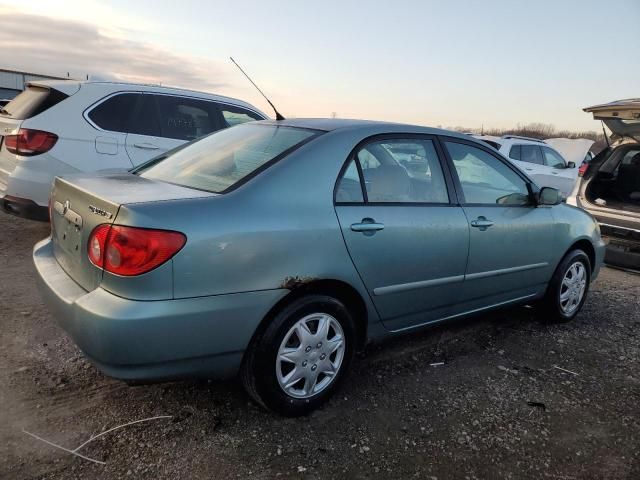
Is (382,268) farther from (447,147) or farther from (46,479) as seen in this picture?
(46,479)

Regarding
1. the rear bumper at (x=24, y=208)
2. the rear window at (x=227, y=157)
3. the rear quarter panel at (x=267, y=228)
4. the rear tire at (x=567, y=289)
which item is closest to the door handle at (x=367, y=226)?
the rear quarter panel at (x=267, y=228)

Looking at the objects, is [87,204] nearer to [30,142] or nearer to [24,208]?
[24,208]

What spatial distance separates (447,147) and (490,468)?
6.50 feet

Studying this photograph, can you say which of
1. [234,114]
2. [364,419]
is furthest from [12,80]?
[364,419]

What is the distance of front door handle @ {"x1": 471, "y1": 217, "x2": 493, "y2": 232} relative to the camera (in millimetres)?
3396

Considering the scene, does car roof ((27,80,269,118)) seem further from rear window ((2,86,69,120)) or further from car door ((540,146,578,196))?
car door ((540,146,578,196))

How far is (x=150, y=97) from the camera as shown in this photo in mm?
5750

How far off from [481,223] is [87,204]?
7.84 feet

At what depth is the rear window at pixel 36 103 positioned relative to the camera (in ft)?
16.6

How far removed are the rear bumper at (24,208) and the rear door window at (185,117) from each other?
1.54 meters

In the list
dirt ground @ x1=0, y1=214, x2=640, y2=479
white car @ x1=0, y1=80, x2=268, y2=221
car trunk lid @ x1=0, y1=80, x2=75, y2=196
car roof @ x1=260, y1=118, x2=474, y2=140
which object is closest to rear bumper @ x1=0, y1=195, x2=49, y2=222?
white car @ x1=0, y1=80, x2=268, y2=221

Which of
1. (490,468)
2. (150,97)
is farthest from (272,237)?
(150,97)

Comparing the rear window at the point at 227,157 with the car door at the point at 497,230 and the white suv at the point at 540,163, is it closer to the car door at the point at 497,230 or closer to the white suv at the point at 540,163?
the car door at the point at 497,230

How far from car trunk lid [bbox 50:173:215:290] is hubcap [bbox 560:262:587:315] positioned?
3.27 metres
